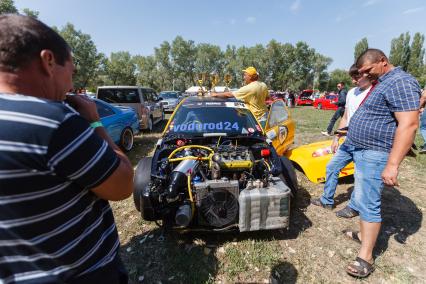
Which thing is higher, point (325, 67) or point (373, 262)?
point (325, 67)

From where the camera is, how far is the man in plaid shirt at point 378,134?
2.36m

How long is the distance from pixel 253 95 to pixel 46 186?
4454mm

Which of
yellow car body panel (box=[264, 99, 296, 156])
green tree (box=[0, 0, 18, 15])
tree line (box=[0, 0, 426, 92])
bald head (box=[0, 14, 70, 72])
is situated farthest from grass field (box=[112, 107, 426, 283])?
tree line (box=[0, 0, 426, 92])

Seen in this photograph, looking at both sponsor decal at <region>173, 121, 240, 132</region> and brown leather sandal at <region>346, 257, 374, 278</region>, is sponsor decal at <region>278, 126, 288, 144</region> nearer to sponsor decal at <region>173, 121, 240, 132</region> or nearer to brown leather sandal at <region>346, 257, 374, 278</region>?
sponsor decal at <region>173, 121, 240, 132</region>

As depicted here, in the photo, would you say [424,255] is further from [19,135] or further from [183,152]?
[19,135]

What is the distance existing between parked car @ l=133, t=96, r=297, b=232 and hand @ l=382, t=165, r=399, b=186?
2.87 ft

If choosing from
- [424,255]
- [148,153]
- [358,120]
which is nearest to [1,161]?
[358,120]

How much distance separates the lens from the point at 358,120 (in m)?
2.86

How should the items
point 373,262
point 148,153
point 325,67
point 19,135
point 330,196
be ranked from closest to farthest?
point 19,135
point 373,262
point 330,196
point 148,153
point 325,67

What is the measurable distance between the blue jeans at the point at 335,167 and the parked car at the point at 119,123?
186 inches

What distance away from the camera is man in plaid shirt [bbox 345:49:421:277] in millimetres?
2361

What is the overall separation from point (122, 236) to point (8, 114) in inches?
116

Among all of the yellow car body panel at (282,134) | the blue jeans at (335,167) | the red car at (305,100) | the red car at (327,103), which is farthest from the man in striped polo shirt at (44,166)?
the red car at (305,100)

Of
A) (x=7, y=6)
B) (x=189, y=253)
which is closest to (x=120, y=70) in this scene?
(x=7, y=6)
